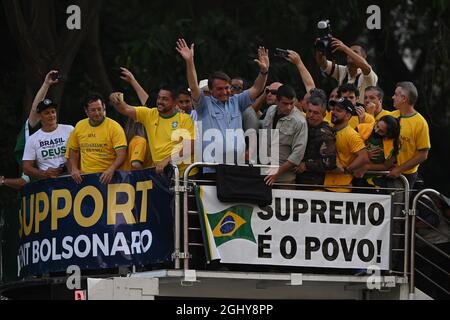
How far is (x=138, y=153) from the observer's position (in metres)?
15.8

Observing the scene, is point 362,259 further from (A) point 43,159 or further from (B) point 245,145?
(A) point 43,159

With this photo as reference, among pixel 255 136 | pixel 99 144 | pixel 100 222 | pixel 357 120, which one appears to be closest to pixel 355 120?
pixel 357 120

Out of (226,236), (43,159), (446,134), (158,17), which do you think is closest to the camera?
(226,236)

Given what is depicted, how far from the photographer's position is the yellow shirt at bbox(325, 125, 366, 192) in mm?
15500

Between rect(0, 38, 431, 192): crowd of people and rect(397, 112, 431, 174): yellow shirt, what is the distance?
0.4 inches

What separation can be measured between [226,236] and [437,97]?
1085cm

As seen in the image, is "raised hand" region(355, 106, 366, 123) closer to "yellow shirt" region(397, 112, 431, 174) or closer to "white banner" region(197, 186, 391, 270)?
"yellow shirt" region(397, 112, 431, 174)

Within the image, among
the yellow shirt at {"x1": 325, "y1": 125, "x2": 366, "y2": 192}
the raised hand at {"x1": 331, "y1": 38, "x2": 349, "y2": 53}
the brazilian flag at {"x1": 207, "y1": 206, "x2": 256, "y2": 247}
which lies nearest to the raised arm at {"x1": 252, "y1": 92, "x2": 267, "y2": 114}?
the yellow shirt at {"x1": 325, "y1": 125, "x2": 366, "y2": 192}

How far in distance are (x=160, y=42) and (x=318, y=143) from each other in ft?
25.3

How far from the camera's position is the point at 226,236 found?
1505cm

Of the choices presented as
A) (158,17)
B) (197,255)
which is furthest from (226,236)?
(158,17)

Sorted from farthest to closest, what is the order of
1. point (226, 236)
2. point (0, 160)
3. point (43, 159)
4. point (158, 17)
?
point (158, 17), point (0, 160), point (43, 159), point (226, 236)

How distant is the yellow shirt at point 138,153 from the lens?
15773 mm

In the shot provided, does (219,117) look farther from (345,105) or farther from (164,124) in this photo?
(345,105)
